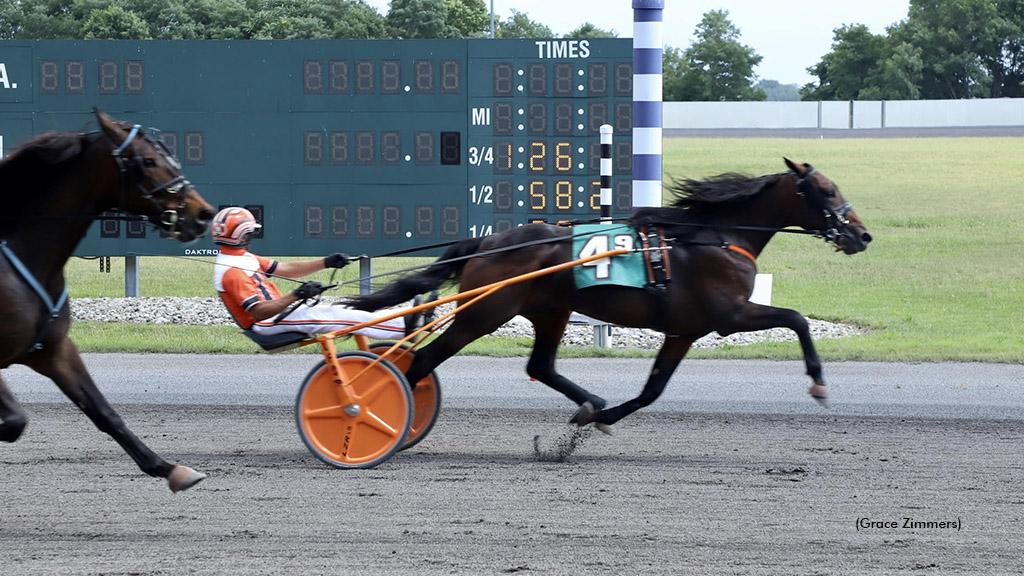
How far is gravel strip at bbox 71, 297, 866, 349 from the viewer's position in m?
11.0

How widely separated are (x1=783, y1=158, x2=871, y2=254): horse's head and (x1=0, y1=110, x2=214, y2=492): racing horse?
10.1ft

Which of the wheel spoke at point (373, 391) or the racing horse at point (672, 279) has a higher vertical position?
the racing horse at point (672, 279)

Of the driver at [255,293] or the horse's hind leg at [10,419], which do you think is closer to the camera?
the horse's hind leg at [10,419]

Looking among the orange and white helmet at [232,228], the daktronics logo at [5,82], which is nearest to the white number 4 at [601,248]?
the orange and white helmet at [232,228]

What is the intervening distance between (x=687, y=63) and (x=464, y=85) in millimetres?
43569

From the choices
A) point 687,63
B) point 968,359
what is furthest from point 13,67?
point 687,63

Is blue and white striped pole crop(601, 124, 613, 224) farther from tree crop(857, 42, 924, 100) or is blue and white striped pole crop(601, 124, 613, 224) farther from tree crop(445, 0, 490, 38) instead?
tree crop(857, 42, 924, 100)

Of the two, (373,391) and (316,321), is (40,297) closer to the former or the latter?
(316,321)

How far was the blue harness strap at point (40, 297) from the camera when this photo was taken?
16.1ft

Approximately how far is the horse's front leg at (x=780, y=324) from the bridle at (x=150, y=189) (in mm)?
2711

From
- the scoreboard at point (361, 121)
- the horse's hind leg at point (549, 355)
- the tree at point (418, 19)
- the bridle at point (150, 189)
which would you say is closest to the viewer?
the bridle at point (150, 189)

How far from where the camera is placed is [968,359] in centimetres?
948

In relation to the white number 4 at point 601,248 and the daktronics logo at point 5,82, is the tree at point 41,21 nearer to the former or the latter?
the daktronics logo at point 5,82
